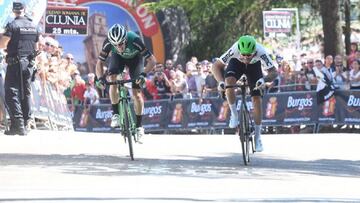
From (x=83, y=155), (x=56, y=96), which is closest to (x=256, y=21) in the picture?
(x=56, y=96)

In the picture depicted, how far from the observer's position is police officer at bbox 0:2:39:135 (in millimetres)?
17656

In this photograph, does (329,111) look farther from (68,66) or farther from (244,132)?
(244,132)

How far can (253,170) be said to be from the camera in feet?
42.7

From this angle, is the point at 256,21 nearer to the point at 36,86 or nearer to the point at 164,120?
the point at 164,120

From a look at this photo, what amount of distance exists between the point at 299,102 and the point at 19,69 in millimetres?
8395

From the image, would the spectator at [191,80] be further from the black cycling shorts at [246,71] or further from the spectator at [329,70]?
the black cycling shorts at [246,71]

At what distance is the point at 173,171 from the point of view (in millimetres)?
12391

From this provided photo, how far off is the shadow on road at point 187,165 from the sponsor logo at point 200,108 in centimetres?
1017

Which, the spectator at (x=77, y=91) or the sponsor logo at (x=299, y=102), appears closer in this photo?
the sponsor logo at (x=299, y=102)

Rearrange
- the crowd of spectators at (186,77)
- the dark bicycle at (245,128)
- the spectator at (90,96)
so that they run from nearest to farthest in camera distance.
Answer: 1. the dark bicycle at (245,128)
2. the crowd of spectators at (186,77)
3. the spectator at (90,96)

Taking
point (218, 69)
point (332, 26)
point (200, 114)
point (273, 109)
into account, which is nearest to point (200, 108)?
point (200, 114)

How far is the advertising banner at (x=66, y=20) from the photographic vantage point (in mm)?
24922

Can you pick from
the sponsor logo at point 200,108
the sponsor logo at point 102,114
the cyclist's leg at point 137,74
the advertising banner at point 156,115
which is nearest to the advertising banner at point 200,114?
the sponsor logo at point 200,108

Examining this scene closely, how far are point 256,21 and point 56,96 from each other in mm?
13332
